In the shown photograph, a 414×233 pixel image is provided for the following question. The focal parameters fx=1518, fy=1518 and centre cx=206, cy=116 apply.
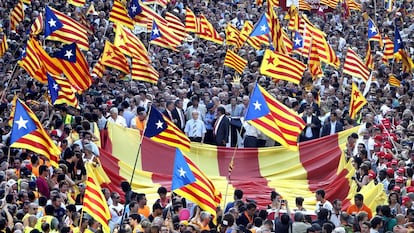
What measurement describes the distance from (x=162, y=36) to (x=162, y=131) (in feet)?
35.0

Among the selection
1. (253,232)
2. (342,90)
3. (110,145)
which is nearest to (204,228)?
(253,232)

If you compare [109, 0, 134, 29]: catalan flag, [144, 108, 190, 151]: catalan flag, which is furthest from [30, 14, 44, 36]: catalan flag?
[144, 108, 190, 151]: catalan flag

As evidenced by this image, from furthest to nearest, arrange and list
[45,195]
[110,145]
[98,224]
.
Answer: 1. [110,145]
2. [45,195]
3. [98,224]

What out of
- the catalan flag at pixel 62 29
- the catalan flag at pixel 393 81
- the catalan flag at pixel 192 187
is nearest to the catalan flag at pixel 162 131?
the catalan flag at pixel 192 187

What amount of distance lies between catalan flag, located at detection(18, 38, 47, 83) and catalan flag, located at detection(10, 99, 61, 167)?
599cm

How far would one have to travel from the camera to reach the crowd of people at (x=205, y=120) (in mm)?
22219

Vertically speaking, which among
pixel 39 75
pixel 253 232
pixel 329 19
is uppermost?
pixel 329 19

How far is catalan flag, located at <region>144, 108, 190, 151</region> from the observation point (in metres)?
24.0

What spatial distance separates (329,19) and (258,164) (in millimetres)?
16328

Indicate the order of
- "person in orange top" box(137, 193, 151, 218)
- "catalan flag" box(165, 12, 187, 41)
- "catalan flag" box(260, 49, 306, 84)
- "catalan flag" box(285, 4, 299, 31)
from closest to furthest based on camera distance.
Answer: "person in orange top" box(137, 193, 151, 218)
"catalan flag" box(260, 49, 306, 84)
"catalan flag" box(165, 12, 187, 41)
"catalan flag" box(285, 4, 299, 31)

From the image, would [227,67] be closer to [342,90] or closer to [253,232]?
[342,90]

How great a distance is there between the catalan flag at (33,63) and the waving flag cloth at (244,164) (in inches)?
65.4

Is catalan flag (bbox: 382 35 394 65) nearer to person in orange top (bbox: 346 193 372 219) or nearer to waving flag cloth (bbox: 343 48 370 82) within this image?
waving flag cloth (bbox: 343 48 370 82)

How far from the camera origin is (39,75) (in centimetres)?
2920
